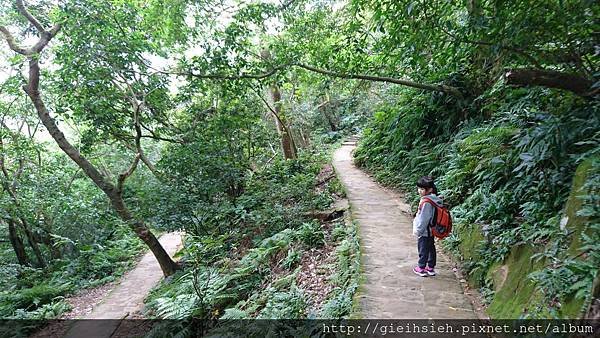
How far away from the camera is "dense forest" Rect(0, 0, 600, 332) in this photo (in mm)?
4227

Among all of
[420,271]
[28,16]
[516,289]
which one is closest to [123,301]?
[28,16]

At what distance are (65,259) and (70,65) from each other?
9432mm

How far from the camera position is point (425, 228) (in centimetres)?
453

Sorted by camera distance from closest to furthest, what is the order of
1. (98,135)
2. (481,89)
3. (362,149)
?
(481,89) < (98,135) < (362,149)

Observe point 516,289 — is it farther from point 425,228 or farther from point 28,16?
point 28,16

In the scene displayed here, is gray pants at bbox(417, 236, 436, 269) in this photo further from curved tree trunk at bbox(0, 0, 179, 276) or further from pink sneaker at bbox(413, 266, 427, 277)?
curved tree trunk at bbox(0, 0, 179, 276)

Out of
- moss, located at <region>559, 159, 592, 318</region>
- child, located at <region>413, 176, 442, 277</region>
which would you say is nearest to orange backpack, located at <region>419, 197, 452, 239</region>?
child, located at <region>413, 176, 442, 277</region>

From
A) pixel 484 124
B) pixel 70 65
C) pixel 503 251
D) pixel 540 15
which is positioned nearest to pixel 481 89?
pixel 484 124

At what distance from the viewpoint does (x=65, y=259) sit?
14.0m

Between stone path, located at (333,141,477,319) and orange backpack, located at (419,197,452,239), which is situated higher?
orange backpack, located at (419,197,452,239)

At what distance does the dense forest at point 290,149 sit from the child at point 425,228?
0.52 meters

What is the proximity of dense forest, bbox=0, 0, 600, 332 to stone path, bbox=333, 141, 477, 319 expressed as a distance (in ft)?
0.82

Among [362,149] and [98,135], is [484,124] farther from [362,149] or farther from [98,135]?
[98,135]

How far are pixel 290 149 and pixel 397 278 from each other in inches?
447
